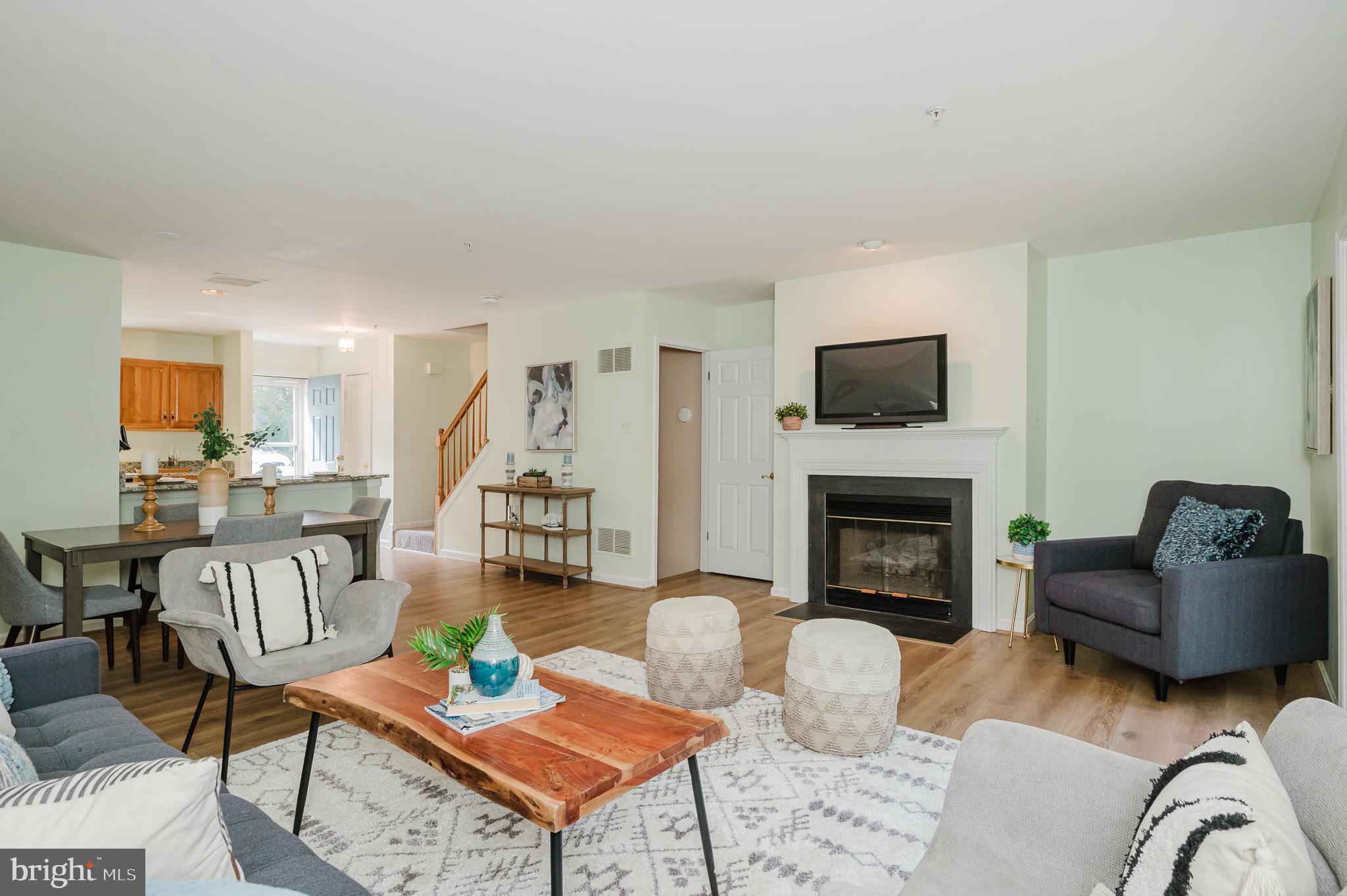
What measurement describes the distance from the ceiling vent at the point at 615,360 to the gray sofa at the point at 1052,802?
192 inches

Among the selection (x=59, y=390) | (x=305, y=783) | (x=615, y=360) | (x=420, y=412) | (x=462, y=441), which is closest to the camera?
(x=305, y=783)

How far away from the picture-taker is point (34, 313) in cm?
466

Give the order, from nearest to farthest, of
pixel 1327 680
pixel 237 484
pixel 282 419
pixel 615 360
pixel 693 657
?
pixel 693 657
pixel 1327 680
pixel 237 484
pixel 615 360
pixel 282 419

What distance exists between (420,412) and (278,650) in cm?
657

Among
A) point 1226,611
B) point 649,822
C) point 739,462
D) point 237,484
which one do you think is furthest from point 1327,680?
point 237,484

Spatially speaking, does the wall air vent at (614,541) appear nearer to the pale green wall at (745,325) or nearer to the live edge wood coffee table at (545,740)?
the pale green wall at (745,325)

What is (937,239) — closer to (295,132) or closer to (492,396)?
(295,132)

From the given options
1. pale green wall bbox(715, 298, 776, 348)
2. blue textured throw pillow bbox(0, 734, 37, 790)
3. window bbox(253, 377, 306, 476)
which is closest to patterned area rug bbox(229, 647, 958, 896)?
blue textured throw pillow bbox(0, 734, 37, 790)

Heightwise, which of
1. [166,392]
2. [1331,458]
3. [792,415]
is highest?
[166,392]

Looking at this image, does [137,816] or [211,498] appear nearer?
[137,816]

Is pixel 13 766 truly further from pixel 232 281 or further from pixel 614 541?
pixel 232 281

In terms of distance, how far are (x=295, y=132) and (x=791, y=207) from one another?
7.47 feet

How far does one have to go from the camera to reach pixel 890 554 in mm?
5207

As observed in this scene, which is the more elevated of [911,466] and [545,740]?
[911,466]
